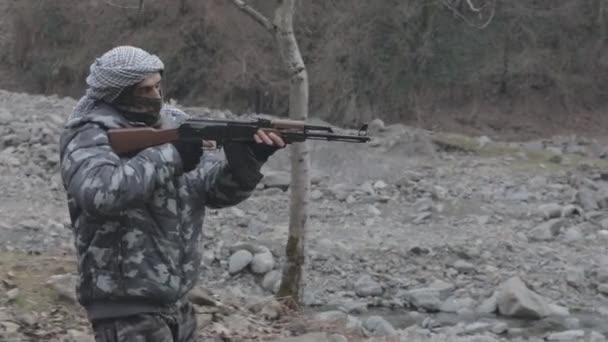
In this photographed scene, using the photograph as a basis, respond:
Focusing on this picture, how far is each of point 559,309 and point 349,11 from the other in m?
18.6

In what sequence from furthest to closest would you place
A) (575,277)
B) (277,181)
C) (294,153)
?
(277,181)
(575,277)
(294,153)

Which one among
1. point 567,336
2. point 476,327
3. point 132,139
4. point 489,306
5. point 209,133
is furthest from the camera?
point 489,306

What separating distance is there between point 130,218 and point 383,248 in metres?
9.64

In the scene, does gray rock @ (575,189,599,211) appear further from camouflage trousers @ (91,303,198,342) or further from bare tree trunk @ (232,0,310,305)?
camouflage trousers @ (91,303,198,342)

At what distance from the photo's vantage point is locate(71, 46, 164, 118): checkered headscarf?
3543mm

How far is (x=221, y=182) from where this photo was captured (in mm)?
3727

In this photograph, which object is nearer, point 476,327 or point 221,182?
point 221,182

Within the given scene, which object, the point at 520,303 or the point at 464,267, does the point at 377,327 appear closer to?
the point at 520,303

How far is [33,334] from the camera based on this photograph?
18.8 ft

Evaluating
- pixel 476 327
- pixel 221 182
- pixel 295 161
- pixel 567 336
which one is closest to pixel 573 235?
pixel 476 327

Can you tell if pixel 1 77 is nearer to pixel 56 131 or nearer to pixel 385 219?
pixel 56 131

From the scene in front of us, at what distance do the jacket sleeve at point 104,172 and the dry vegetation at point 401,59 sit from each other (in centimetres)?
2439

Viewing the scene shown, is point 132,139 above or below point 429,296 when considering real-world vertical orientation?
above

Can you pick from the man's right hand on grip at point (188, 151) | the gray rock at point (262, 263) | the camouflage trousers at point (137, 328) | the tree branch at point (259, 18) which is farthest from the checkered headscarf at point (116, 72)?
the gray rock at point (262, 263)
